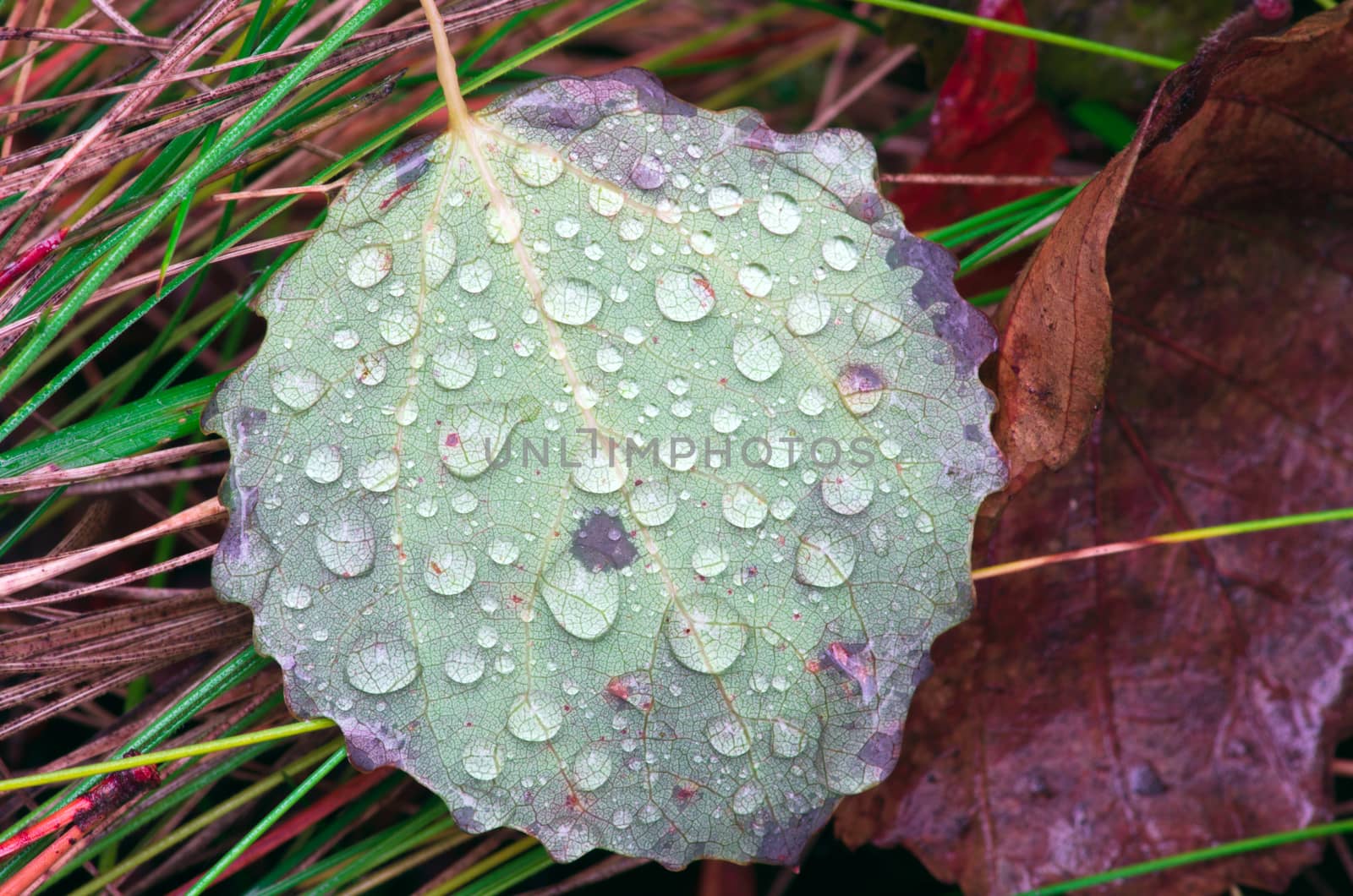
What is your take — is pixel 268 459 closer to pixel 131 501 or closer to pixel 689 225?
pixel 689 225

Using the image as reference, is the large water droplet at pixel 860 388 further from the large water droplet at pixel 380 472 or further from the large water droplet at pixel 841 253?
the large water droplet at pixel 380 472

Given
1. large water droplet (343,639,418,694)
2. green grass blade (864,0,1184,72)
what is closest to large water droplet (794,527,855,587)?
large water droplet (343,639,418,694)

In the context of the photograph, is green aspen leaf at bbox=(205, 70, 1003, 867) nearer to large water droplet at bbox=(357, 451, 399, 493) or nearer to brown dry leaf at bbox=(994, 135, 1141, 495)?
large water droplet at bbox=(357, 451, 399, 493)

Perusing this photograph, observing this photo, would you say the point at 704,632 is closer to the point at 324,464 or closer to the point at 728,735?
the point at 728,735

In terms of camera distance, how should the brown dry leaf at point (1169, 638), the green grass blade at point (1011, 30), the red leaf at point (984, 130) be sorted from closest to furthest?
the green grass blade at point (1011, 30) → the brown dry leaf at point (1169, 638) → the red leaf at point (984, 130)

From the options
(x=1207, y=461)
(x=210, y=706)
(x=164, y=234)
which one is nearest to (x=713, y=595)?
(x=210, y=706)

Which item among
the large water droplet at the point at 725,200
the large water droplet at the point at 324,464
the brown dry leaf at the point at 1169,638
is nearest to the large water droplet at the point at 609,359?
the large water droplet at the point at 725,200
